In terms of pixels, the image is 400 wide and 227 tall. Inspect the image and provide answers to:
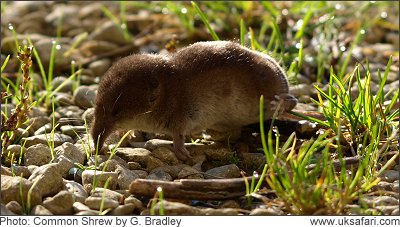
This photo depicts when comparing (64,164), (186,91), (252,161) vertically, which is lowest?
(252,161)

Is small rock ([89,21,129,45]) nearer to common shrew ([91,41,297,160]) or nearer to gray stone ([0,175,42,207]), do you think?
common shrew ([91,41,297,160])

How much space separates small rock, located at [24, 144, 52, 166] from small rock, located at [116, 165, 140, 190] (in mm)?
466

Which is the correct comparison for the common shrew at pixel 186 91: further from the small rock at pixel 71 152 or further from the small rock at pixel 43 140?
the small rock at pixel 43 140

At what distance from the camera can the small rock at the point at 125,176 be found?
3508 millimetres

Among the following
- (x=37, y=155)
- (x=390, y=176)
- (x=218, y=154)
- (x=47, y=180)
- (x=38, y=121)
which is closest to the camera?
(x=47, y=180)

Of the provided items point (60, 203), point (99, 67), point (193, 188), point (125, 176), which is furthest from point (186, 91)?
point (99, 67)

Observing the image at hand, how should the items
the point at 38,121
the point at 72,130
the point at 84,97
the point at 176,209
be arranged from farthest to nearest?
the point at 84,97 → the point at 38,121 → the point at 72,130 → the point at 176,209

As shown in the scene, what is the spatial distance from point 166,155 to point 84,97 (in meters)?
1.10

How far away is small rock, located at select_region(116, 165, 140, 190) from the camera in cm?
351

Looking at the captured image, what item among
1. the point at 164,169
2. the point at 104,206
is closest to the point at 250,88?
the point at 164,169

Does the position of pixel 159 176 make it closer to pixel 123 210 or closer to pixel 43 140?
pixel 123 210

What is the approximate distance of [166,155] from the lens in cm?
398

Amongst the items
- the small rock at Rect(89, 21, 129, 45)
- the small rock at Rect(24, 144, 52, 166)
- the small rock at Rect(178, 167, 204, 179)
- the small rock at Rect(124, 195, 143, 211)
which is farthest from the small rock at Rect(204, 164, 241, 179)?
the small rock at Rect(89, 21, 129, 45)

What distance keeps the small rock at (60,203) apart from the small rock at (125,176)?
1.35 feet
